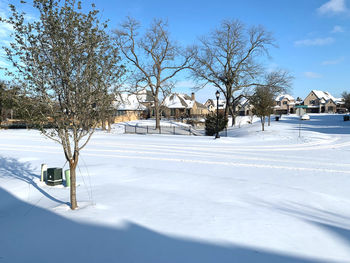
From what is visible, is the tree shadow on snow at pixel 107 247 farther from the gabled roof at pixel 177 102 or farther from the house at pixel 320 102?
the house at pixel 320 102

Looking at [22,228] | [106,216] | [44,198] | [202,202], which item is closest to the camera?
[22,228]

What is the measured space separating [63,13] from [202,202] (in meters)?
5.93

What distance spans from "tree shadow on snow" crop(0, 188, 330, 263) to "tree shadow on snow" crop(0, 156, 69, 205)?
2190 millimetres

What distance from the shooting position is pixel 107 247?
4.55 metres

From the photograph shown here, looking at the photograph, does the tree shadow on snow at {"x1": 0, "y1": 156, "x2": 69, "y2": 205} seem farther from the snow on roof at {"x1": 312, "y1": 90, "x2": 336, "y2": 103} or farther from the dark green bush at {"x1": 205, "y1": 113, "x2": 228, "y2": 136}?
the snow on roof at {"x1": 312, "y1": 90, "x2": 336, "y2": 103}

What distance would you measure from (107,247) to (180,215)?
6.42 ft

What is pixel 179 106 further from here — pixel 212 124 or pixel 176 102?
pixel 212 124

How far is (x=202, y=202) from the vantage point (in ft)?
22.6

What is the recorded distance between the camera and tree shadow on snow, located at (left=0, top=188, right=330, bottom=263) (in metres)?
4.18

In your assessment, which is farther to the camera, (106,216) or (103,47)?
(103,47)

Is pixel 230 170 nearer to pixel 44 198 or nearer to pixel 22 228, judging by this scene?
pixel 44 198

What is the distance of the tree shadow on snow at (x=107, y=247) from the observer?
4184 mm

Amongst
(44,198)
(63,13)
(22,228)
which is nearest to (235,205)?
(22,228)

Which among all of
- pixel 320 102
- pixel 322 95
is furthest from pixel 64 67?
pixel 322 95
